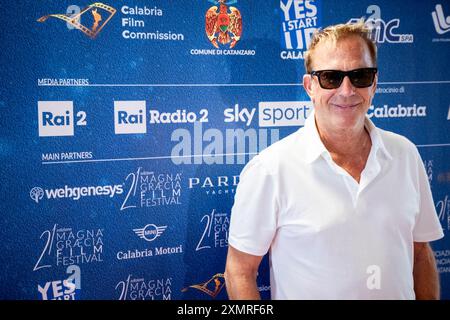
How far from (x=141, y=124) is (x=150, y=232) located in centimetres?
52

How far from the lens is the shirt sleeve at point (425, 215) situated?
2504mm

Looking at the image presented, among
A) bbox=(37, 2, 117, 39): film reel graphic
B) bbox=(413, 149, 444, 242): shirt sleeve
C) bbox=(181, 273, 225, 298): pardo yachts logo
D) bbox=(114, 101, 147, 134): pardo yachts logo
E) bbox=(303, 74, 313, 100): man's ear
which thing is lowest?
bbox=(181, 273, 225, 298): pardo yachts logo

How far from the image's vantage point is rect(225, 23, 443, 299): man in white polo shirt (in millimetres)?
2273

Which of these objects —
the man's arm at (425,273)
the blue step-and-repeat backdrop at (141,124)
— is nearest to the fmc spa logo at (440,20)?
the blue step-and-repeat backdrop at (141,124)

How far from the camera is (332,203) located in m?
2.27

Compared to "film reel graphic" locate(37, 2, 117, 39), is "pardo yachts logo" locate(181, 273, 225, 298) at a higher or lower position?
lower

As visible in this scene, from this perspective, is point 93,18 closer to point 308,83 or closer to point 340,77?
point 308,83

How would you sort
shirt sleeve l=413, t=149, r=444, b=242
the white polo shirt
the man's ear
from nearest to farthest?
the white polo shirt → the man's ear → shirt sleeve l=413, t=149, r=444, b=242

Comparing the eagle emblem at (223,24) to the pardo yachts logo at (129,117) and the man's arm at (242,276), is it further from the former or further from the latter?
the man's arm at (242,276)

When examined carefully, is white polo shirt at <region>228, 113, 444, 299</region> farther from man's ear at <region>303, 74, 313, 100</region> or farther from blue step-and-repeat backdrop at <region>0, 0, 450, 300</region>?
blue step-and-repeat backdrop at <region>0, 0, 450, 300</region>

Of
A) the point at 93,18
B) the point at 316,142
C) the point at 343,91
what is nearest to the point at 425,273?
the point at 316,142

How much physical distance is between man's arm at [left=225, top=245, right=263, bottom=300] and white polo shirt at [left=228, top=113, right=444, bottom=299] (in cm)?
5

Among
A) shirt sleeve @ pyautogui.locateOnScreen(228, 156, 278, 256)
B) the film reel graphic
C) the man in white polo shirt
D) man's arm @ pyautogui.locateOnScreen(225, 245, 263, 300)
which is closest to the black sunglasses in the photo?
the man in white polo shirt
